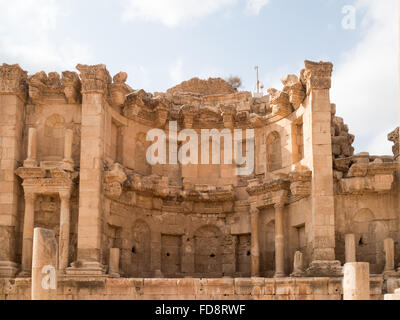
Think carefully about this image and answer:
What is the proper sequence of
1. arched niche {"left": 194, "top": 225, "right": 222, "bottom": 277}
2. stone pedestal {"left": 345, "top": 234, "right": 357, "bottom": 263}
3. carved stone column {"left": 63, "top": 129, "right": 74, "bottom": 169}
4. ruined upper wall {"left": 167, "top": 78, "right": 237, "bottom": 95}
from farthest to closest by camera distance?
ruined upper wall {"left": 167, "top": 78, "right": 237, "bottom": 95}, arched niche {"left": 194, "top": 225, "right": 222, "bottom": 277}, carved stone column {"left": 63, "top": 129, "right": 74, "bottom": 169}, stone pedestal {"left": 345, "top": 234, "right": 357, "bottom": 263}

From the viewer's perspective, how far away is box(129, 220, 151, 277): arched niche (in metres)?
23.1

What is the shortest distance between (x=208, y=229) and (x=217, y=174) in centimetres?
233

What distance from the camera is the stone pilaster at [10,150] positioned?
20.3 metres

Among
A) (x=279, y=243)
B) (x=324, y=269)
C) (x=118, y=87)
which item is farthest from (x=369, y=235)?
(x=118, y=87)

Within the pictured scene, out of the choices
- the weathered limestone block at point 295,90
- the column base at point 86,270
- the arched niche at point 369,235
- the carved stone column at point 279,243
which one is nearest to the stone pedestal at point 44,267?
the column base at point 86,270

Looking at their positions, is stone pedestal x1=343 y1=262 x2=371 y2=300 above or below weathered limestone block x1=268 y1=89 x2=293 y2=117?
below

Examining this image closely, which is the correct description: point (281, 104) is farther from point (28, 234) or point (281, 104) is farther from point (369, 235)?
point (28, 234)

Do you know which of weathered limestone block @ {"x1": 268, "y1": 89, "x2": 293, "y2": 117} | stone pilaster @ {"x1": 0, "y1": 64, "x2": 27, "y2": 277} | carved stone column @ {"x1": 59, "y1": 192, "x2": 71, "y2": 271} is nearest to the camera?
carved stone column @ {"x1": 59, "y1": 192, "x2": 71, "y2": 271}

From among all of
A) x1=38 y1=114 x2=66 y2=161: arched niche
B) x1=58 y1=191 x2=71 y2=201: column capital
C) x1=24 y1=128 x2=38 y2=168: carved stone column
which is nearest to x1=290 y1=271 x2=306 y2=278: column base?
x1=58 y1=191 x2=71 y2=201: column capital

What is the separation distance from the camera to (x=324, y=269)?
19516 mm

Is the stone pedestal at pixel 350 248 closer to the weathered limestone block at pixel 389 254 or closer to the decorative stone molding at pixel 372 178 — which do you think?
the weathered limestone block at pixel 389 254

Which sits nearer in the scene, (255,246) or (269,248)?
(255,246)

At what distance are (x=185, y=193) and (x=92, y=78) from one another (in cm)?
594

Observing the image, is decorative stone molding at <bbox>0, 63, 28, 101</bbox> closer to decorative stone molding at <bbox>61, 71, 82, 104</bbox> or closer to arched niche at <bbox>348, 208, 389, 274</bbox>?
decorative stone molding at <bbox>61, 71, 82, 104</bbox>
